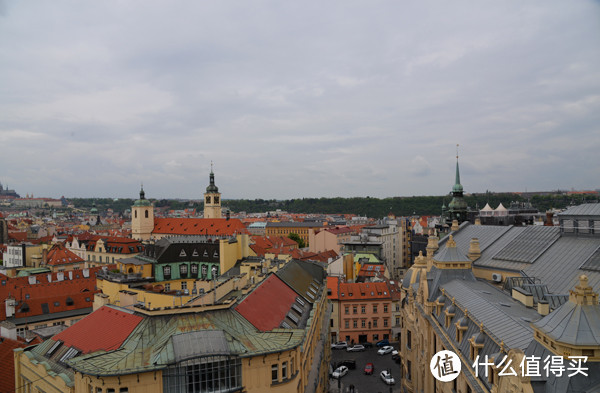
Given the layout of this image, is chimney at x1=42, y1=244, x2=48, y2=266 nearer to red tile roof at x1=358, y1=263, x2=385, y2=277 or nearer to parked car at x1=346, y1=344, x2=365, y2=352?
red tile roof at x1=358, y1=263, x2=385, y2=277

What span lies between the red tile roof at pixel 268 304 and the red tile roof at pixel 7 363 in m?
17.3

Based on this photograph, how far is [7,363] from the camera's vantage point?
32.2 m

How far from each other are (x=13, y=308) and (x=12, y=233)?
111841 mm

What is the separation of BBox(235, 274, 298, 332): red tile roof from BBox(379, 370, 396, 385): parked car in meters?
16.4

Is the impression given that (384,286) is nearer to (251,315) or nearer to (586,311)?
(251,315)

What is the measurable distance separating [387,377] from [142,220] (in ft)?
344

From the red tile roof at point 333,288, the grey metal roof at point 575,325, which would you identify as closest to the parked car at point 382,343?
the red tile roof at point 333,288

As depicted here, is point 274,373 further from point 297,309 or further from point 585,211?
point 585,211

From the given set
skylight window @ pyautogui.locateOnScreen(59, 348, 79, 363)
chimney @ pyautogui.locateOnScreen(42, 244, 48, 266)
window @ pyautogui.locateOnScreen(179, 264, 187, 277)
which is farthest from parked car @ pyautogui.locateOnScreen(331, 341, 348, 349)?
chimney @ pyautogui.locateOnScreen(42, 244, 48, 266)

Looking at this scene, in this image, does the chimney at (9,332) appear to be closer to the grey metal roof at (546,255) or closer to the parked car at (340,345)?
the parked car at (340,345)

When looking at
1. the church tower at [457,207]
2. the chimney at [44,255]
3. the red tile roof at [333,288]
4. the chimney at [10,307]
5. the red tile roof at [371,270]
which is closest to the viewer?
the chimney at [10,307]

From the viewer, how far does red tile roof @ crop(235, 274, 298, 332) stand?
3017cm

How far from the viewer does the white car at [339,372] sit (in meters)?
48.4

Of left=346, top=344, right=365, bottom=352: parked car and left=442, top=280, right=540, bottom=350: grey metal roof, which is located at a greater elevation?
left=442, top=280, right=540, bottom=350: grey metal roof
